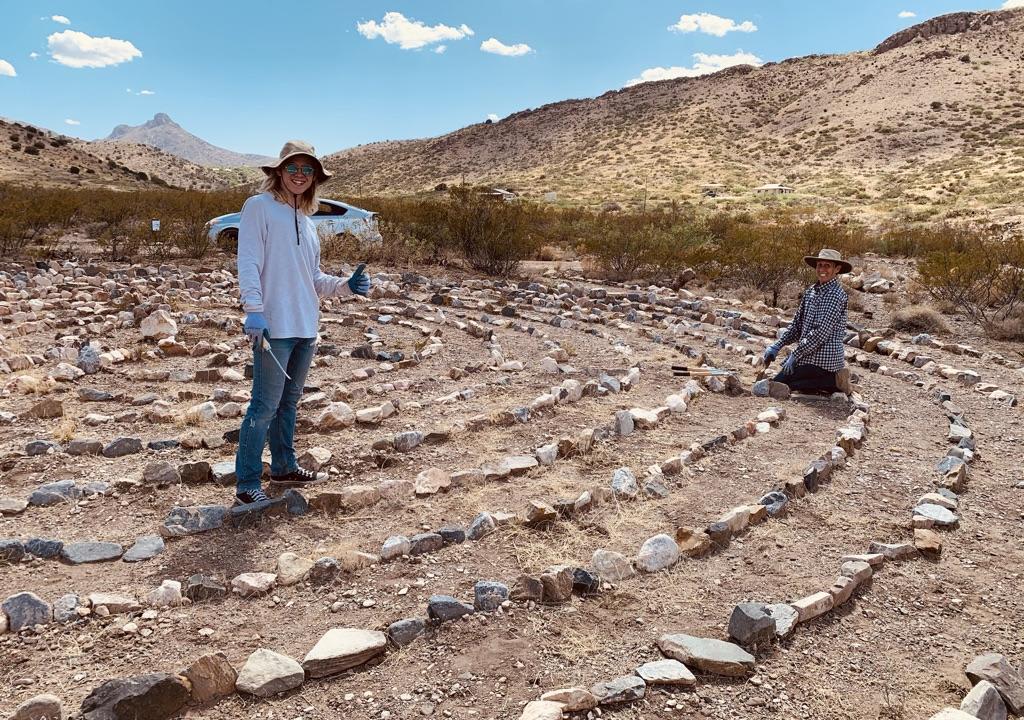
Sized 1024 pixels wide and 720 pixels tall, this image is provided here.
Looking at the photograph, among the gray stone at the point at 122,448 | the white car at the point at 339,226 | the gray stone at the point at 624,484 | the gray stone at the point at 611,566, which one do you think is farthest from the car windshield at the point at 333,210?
the gray stone at the point at 611,566

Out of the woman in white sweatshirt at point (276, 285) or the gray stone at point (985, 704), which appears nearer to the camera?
the gray stone at point (985, 704)

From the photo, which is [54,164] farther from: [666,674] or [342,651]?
[666,674]

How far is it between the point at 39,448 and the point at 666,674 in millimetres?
4645

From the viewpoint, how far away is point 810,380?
303 inches

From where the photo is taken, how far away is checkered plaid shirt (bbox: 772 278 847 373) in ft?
24.5

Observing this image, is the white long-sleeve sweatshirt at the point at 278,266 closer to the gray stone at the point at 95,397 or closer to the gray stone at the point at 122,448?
the gray stone at the point at 122,448

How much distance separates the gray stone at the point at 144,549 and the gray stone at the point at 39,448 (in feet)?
6.03

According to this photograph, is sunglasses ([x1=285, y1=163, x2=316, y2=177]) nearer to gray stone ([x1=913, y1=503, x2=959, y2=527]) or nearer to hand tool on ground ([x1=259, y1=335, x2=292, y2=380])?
hand tool on ground ([x1=259, y1=335, x2=292, y2=380])

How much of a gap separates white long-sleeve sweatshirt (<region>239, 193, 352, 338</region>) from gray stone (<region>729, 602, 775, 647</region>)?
9.44 feet

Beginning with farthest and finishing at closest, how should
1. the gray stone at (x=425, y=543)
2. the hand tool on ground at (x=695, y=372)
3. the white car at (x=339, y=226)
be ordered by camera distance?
the white car at (x=339, y=226), the hand tool on ground at (x=695, y=372), the gray stone at (x=425, y=543)

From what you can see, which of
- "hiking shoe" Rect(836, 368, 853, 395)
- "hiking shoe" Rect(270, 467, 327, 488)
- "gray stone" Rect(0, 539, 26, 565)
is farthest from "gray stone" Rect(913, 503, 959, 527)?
"gray stone" Rect(0, 539, 26, 565)

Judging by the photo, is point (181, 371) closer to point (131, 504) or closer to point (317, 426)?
point (317, 426)

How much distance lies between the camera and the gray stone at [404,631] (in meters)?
3.21

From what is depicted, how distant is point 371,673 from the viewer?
3020 millimetres
